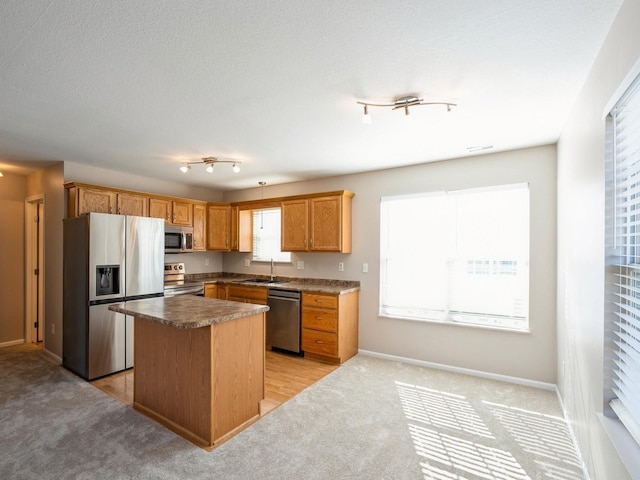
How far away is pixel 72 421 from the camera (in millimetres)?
2695

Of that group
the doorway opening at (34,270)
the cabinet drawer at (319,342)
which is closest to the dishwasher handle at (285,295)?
the cabinet drawer at (319,342)

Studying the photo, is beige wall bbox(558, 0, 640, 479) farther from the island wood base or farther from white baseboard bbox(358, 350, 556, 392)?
the island wood base

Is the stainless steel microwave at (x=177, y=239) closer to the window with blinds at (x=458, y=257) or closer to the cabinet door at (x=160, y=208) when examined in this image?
the cabinet door at (x=160, y=208)

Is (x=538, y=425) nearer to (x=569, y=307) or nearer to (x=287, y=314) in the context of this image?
(x=569, y=307)

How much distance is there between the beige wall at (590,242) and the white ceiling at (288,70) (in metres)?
0.18

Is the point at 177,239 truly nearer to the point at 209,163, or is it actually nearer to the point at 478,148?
the point at 209,163

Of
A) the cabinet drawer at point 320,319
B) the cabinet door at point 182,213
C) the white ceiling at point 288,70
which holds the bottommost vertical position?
the cabinet drawer at point 320,319

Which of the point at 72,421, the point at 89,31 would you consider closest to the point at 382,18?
the point at 89,31

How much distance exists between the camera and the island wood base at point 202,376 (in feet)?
7.89

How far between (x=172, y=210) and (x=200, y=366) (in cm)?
329

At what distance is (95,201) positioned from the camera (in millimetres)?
4113

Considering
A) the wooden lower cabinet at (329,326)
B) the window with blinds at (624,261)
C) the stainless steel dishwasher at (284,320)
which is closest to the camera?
the window with blinds at (624,261)

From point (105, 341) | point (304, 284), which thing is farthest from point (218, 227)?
point (105, 341)

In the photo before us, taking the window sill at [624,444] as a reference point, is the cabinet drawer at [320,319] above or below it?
below
